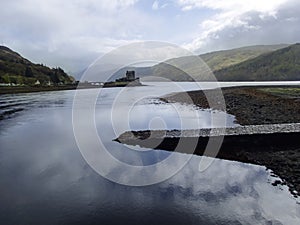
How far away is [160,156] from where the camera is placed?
17641 mm

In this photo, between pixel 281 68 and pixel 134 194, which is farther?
pixel 281 68

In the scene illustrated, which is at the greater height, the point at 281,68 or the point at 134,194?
the point at 281,68

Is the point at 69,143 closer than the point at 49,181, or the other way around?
→ the point at 49,181

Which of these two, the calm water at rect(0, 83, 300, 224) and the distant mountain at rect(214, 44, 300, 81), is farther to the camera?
the distant mountain at rect(214, 44, 300, 81)

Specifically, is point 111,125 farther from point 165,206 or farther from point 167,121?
point 165,206

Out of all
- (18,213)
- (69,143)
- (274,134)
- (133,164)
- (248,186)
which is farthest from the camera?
(69,143)

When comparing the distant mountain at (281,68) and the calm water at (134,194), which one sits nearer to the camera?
the calm water at (134,194)

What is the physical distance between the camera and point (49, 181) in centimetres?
1375

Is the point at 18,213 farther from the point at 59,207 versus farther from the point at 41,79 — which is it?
the point at 41,79

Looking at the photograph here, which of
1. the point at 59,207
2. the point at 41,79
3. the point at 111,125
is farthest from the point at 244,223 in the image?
the point at 41,79

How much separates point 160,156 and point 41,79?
14852cm

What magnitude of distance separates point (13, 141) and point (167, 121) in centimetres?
1526

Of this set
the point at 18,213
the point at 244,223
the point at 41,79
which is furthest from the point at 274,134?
the point at 41,79

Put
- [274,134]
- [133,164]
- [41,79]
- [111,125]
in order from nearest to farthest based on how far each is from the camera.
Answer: [133,164] < [274,134] < [111,125] < [41,79]
